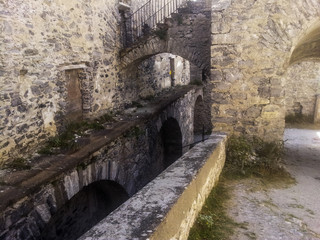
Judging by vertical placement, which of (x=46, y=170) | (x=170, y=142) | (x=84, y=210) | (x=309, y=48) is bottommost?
(x=84, y=210)

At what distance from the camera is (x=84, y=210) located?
6.16m

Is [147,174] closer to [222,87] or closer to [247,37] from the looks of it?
[222,87]

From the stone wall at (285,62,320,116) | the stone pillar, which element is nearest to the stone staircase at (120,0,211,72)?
the stone wall at (285,62,320,116)

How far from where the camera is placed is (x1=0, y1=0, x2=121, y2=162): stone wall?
456cm

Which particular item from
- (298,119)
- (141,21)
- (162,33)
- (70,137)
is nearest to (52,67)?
(70,137)

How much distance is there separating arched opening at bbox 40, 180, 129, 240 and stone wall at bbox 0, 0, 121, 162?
1.46 m

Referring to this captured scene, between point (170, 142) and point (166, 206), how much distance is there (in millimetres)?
8968

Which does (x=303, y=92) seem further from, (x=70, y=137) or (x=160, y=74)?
(x=70, y=137)

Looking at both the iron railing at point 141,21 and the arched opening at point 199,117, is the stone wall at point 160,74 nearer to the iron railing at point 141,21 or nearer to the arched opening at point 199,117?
the iron railing at point 141,21

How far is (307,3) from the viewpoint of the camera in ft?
12.0

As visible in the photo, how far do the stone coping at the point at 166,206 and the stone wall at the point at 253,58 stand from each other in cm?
123

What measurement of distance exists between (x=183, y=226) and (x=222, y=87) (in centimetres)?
255

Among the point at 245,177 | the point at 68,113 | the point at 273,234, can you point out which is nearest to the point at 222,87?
the point at 245,177

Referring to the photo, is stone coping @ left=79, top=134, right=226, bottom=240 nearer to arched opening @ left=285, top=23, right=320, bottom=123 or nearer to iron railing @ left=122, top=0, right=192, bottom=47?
iron railing @ left=122, top=0, right=192, bottom=47
